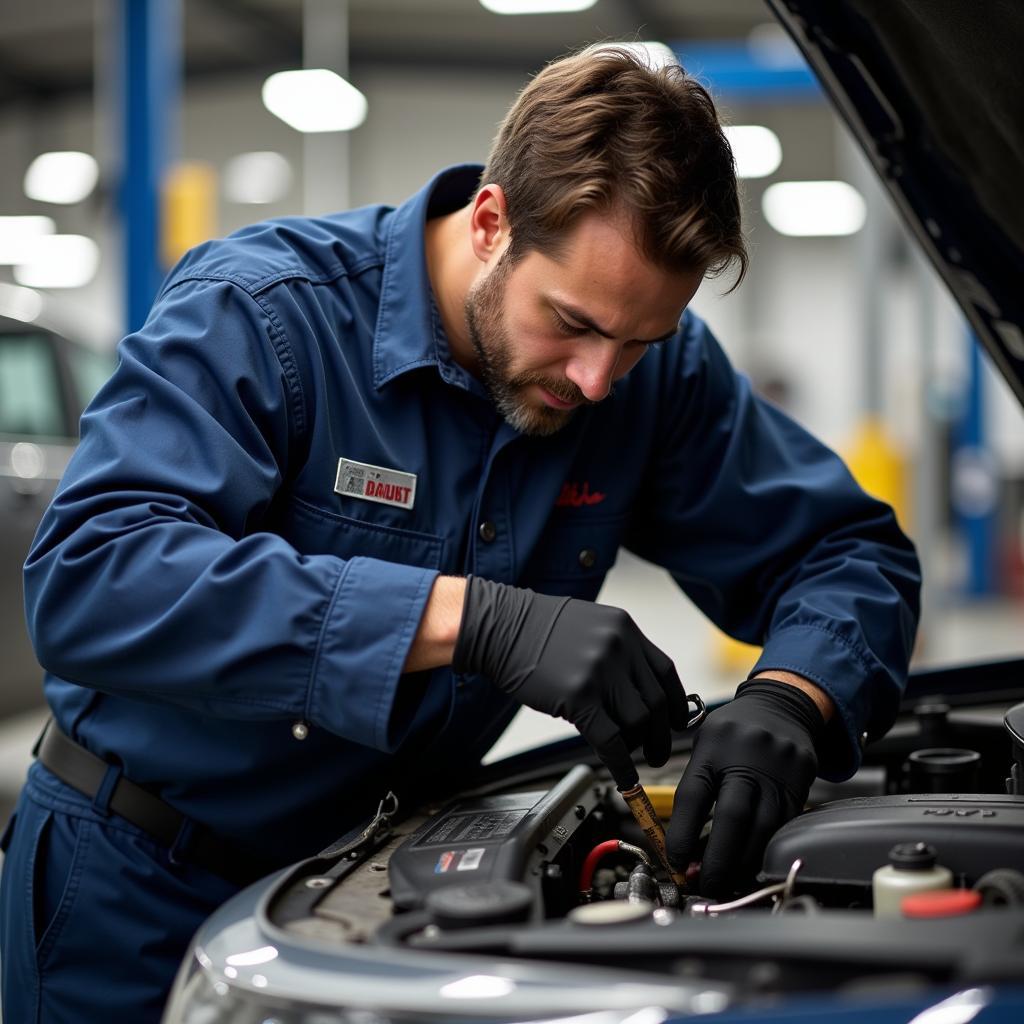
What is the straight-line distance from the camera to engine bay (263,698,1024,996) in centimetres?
72

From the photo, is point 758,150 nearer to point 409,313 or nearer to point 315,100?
point 315,100

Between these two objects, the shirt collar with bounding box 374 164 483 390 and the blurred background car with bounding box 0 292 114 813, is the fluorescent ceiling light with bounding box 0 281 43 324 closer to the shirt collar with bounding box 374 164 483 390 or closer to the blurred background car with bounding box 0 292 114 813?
the blurred background car with bounding box 0 292 114 813

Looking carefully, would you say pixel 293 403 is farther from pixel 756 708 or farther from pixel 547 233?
pixel 756 708

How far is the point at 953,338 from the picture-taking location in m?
12.5

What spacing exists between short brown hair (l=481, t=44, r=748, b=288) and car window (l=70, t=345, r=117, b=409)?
2.71 m

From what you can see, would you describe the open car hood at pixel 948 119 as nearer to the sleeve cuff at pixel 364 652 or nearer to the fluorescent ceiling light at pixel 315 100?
the sleeve cuff at pixel 364 652

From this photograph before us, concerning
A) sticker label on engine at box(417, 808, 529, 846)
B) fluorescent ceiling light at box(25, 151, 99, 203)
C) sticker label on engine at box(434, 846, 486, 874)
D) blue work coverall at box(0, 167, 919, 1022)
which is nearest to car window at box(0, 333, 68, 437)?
blue work coverall at box(0, 167, 919, 1022)

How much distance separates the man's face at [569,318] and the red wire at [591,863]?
1.47 feet

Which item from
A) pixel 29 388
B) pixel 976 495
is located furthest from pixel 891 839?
pixel 976 495

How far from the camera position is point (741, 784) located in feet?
3.88

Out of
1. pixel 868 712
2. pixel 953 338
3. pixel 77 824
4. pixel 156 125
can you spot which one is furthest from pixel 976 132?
pixel 953 338

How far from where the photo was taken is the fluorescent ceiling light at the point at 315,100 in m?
9.84

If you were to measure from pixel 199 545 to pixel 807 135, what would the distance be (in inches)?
489

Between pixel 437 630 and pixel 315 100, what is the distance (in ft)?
32.7
